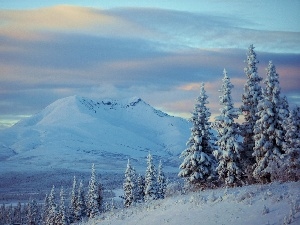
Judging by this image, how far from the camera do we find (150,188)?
2474 inches

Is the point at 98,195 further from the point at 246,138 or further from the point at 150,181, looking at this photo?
the point at 246,138

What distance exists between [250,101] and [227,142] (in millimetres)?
5239

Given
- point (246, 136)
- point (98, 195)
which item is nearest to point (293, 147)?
point (246, 136)

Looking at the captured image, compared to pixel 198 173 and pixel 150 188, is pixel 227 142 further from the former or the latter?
pixel 150 188

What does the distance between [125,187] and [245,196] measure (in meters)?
45.4

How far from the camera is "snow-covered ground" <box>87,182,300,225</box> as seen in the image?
1838 centimetres

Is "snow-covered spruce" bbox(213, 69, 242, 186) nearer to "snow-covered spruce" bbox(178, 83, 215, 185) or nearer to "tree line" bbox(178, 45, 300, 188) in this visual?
"tree line" bbox(178, 45, 300, 188)

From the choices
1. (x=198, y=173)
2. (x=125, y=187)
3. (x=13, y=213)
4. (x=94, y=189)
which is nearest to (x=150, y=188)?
(x=125, y=187)

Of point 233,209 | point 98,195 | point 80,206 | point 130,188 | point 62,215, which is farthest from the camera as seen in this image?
point 80,206

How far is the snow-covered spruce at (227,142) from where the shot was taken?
119ft

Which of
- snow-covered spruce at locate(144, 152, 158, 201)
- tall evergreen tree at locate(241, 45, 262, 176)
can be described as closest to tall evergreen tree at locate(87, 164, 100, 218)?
snow-covered spruce at locate(144, 152, 158, 201)

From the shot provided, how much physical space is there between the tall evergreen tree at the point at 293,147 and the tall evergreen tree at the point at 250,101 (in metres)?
5.44

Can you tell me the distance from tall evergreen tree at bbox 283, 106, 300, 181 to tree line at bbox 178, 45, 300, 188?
0.24 ft

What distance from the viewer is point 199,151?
39.5 metres
